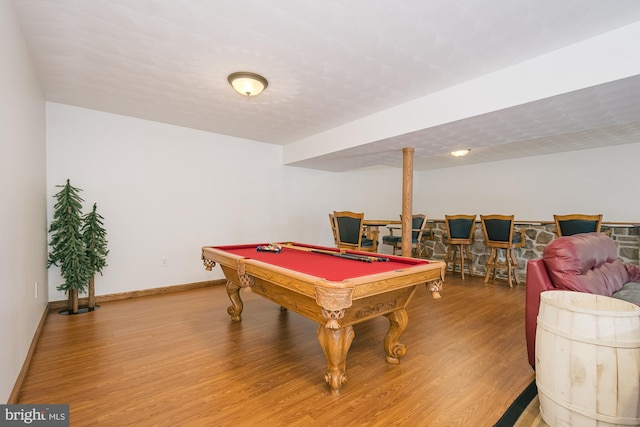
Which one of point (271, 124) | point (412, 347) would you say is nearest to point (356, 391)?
point (412, 347)

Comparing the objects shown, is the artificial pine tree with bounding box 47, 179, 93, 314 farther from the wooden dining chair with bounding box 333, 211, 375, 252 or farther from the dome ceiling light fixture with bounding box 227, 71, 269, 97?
the wooden dining chair with bounding box 333, 211, 375, 252

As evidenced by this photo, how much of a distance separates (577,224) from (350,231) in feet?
10.1

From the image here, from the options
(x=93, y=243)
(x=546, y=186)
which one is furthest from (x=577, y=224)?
(x=93, y=243)

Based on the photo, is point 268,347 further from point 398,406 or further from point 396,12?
point 396,12

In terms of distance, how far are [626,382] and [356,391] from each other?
1.28 meters

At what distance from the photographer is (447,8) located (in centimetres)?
181

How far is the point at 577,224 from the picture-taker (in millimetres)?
3879

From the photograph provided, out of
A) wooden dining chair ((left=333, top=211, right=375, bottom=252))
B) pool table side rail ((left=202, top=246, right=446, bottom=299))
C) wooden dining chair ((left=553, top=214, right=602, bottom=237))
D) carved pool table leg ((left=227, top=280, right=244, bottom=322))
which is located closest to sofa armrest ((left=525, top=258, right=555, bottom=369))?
pool table side rail ((left=202, top=246, right=446, bottom=299))

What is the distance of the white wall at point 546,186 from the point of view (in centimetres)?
518

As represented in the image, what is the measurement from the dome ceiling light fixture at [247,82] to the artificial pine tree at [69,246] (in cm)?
222

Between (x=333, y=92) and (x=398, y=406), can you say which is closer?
(x=398, y=406)

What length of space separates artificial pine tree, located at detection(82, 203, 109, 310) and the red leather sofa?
164 inches

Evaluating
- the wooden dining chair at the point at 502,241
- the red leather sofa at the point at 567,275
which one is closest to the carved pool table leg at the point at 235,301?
the red leather sofa at the point at 567,275

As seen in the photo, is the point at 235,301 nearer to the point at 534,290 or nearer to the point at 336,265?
the point at 336,265
